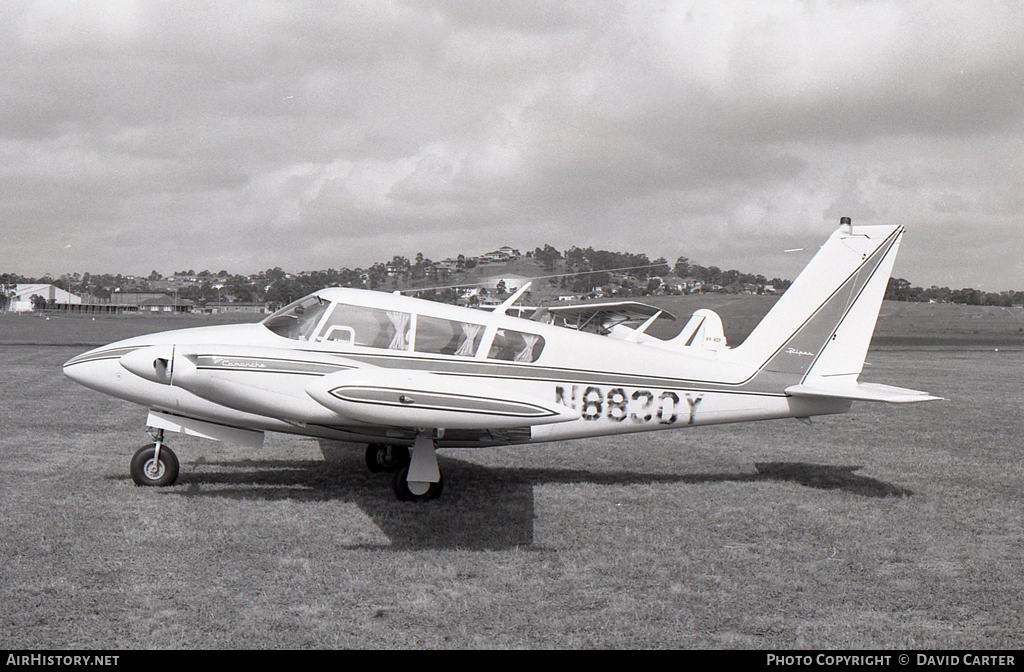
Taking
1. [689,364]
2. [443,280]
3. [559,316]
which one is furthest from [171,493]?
[559,316]

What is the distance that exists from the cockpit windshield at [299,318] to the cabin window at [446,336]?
0.99 meters

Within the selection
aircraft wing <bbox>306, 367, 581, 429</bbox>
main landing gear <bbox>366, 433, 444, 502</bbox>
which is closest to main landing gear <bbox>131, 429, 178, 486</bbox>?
main landing gear <bbox>366, 433, 444, 502</bbox>

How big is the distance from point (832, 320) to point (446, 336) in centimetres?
445

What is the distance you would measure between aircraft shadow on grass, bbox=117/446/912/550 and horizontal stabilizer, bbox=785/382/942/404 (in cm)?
112

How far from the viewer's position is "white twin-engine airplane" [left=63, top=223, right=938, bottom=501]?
6230 millimetres

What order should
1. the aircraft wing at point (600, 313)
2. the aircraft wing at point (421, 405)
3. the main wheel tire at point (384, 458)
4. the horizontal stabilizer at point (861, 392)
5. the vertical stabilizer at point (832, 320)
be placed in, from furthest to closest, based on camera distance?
the aircraft wing at point (600, 313), the main wheel tire at point (384, 458), the vertical stabilizer at point (832, 320), the horizontal stabilizer at point (861, 392), the aircraft wing at point (421, 405)

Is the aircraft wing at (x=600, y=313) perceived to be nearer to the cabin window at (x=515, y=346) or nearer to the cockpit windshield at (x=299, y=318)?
the cabin window at (x=515, y=346)

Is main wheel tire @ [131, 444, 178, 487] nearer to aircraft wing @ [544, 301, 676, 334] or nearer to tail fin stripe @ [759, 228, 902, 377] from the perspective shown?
tail fin stripe @ [759, 228, 902, 377]

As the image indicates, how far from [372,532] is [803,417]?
16.8 feet

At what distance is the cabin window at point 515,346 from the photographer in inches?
303

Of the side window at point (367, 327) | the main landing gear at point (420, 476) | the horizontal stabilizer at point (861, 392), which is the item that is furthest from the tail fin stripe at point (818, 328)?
the side window at point (367, 327)

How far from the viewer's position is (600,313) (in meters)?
25.3

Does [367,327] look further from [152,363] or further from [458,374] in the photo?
[152,363]

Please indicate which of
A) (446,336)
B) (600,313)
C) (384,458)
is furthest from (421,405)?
(600,313)
